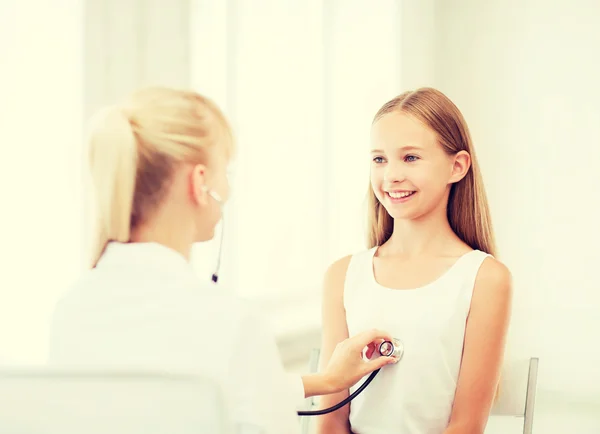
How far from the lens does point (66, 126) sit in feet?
5.40

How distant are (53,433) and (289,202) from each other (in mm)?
1771

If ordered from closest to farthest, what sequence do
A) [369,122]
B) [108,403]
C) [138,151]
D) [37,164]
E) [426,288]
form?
[108,403] < [138,151] < [426,288] < [37,164] < [369,122]

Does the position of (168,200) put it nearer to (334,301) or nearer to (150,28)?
(334,301)

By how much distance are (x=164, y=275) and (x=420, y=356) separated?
0.58 meters

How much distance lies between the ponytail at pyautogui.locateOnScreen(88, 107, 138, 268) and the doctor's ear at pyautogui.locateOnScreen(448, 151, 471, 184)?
0.69m

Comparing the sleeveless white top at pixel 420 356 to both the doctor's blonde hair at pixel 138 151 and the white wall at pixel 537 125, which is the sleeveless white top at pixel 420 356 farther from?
the white wall at pixel 537 125

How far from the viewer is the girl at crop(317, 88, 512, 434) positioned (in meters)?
1.38

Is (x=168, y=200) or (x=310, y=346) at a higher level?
(x=168, y=200)

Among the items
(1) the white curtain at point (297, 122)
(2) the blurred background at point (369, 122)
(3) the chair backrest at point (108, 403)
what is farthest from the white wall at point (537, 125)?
(3) the chair backrest at point (108, 403)

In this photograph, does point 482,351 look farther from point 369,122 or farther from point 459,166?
point 369,122

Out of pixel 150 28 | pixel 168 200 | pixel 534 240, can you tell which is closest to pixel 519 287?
pixel 534 240

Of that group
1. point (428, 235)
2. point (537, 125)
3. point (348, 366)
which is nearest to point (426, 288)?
point (428, 235)

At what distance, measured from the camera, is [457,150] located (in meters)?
1.48

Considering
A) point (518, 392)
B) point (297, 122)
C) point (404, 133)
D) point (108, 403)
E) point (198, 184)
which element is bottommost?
point (518, 392)
